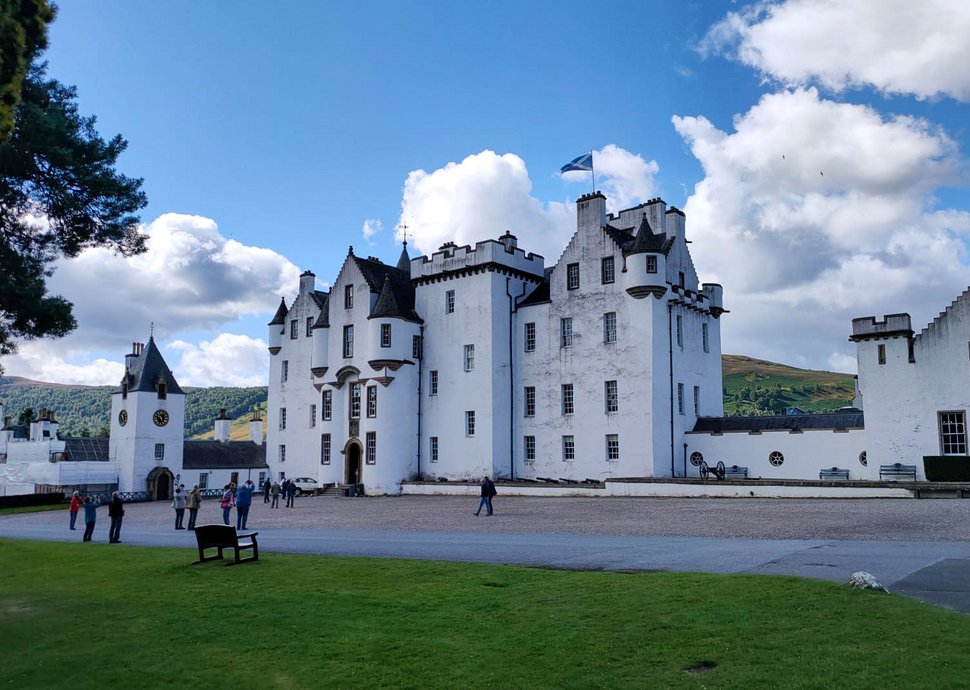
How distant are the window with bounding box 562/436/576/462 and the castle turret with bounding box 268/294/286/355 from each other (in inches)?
1108

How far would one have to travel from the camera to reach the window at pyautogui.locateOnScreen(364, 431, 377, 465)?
173ft

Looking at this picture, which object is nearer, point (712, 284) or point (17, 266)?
point (17, 266)

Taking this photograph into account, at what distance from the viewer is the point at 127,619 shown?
12.7 meters

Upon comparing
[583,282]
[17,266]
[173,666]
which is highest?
[583,282]

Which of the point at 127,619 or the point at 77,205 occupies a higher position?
the point at 77,205

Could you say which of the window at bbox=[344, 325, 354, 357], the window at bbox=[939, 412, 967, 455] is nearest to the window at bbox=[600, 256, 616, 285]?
the window at bbox=[939, 412, 967, 455]

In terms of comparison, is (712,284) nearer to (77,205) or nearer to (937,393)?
(937,393)

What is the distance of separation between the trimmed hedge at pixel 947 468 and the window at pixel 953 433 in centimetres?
75

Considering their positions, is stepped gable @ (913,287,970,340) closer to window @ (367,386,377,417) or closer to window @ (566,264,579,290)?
window @ (566,264,579,290)

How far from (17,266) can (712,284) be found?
41638 millimetres

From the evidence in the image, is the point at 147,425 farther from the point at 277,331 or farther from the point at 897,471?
the point at 897,471

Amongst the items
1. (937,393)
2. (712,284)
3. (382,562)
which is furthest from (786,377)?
(382,562)

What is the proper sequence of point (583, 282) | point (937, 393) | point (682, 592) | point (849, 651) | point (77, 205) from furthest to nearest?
point (583, 282) → point (937, 393) → point (77, 205) → point (682, 592) → point (849, 651)

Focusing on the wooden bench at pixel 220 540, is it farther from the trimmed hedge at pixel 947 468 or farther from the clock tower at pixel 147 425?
the clock tower at pixel 147 425
